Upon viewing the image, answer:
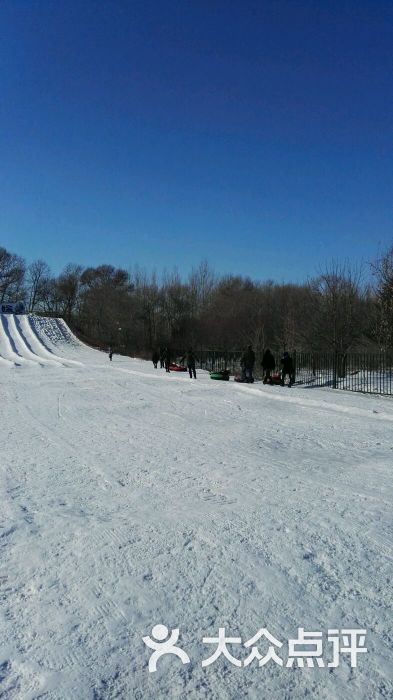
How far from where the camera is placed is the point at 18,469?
26.5 ft

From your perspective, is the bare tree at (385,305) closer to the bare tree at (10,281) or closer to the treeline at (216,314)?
the treeline at (216,314)

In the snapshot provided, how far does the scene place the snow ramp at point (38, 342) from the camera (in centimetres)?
4738

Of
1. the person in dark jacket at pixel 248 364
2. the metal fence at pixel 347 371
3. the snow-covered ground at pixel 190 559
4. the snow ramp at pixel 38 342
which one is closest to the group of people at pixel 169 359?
the person in dark jacket at pixel 248 364

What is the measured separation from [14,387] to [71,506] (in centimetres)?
1789

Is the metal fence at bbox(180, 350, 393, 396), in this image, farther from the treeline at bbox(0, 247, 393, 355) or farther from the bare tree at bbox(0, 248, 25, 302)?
the bare tree at bbox(0, 248, 25, 302)

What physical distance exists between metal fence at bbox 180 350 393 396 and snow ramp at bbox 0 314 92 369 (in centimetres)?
1894

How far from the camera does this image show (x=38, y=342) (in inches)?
2378

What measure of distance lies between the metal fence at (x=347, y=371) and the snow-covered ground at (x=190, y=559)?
36.7ft

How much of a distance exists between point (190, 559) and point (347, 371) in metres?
19.5

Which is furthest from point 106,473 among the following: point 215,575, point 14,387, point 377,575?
point 14,387

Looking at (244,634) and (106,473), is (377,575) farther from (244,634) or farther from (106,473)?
(106,473)

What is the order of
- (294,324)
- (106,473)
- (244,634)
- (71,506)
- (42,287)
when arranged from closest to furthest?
(244,634) < (71,506) < (106,473) < (294,324) < (42,287)

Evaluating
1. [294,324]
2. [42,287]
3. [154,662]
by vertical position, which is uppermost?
[42,287]

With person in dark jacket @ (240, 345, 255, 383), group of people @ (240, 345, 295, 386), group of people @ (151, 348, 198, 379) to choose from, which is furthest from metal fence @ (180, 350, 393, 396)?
group of people @ (151, 348, 198, 379)
